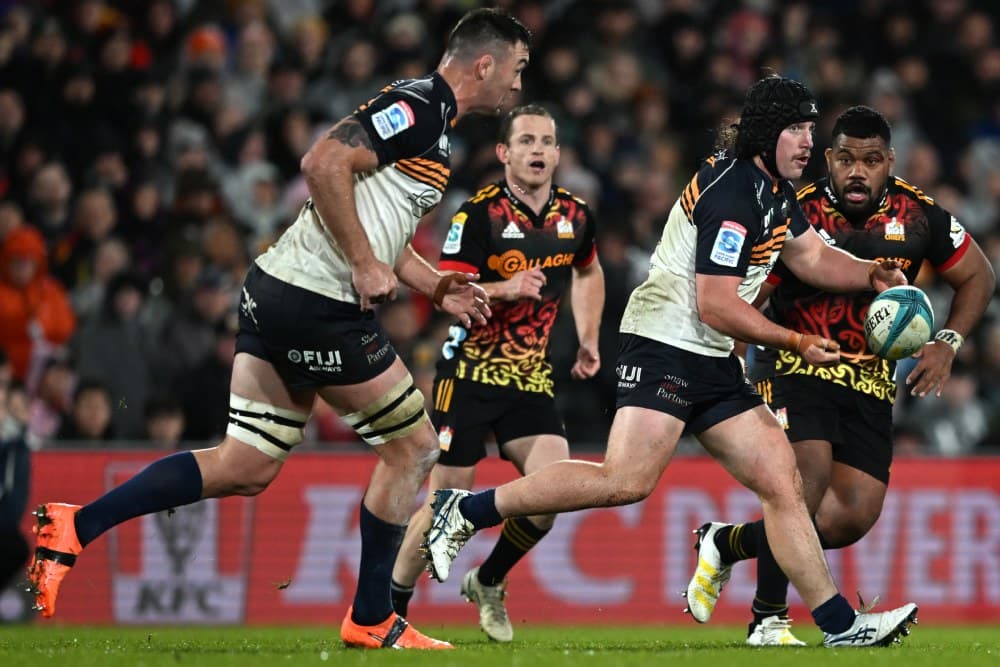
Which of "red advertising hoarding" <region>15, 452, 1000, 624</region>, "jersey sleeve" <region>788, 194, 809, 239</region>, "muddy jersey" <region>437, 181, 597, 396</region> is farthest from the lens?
"red advertising hoarding" <region>15, 452, 1000, 624</region>

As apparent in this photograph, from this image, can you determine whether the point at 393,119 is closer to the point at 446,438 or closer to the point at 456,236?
the point at 456,236

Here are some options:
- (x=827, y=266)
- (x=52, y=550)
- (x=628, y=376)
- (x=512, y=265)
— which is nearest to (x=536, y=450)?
(x=512, y=265)

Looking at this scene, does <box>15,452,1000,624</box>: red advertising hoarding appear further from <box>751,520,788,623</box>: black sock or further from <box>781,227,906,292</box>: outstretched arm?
<box>781,227,906,292</box>: outstretched arm

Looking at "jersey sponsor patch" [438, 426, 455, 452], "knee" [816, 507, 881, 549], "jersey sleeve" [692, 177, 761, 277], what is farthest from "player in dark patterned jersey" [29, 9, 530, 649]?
"knee" [816, 507, 881, 549]

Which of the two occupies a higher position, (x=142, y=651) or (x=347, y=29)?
(x=347, y=29)

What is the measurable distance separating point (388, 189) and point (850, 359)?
275cm

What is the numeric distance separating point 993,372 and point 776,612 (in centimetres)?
721

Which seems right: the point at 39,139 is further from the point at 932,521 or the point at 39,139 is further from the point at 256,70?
the point at 932,521

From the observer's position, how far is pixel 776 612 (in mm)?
8359

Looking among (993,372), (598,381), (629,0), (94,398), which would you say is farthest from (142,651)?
(629,0)

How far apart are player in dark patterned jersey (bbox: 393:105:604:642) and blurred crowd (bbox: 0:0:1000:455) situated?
3.14 metres

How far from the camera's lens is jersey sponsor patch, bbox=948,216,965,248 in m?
8.77

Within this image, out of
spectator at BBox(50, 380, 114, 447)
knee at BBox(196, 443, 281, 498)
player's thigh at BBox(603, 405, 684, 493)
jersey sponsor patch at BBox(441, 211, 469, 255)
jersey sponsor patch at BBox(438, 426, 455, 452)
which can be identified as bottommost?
spectator at BBox(50, 380, 114, 447)

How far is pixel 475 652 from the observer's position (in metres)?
7.34
